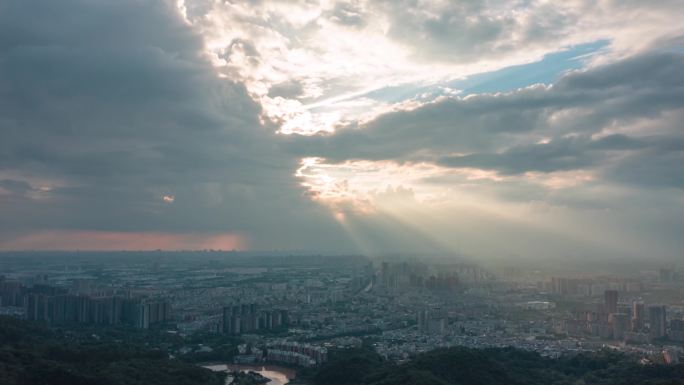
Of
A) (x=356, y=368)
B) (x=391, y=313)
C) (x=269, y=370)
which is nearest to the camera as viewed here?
(x=356, y=368)

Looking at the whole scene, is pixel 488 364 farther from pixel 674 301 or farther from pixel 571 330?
pixel 674 301

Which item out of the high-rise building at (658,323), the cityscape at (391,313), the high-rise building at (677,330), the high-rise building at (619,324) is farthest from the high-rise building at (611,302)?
the high-rise building at (677,330)

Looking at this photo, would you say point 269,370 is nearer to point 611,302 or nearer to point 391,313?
point 391,313

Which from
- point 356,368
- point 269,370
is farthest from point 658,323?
point 269,370

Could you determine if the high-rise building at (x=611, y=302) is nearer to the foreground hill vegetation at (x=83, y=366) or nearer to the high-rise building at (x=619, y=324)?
the high-rise building at (x=619, y=324)

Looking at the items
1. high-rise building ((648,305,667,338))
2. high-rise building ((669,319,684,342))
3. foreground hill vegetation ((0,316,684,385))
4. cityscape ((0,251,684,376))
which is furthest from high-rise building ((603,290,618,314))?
foreground hill vegetation ((0,316,684,385))

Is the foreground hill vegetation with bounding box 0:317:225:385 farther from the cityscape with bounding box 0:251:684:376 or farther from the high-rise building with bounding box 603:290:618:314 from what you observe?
the high-rise building with bounding box 603:290:618:314
